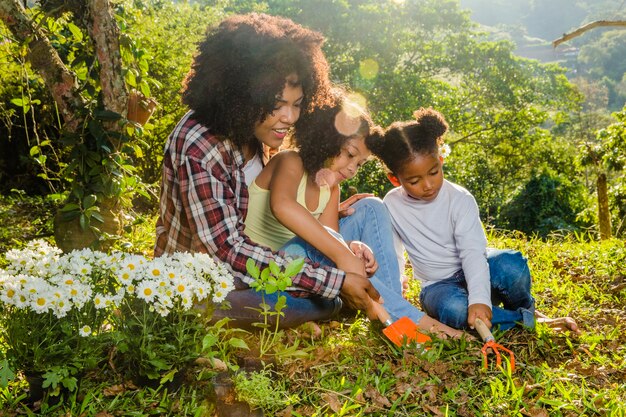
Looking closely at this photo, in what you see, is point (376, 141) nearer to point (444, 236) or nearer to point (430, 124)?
point (430, 124)

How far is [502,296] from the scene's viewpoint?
301 centimetres

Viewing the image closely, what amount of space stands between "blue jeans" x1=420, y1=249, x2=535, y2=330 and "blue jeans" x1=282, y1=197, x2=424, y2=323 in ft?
0.59

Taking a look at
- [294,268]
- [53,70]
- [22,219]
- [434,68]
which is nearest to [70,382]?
[294,268]

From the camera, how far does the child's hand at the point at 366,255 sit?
275 centimetres

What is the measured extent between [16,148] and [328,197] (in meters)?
6.45

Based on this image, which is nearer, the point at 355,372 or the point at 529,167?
the point at 355,372

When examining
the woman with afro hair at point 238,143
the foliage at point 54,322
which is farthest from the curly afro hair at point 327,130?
the foliage at point 54,322

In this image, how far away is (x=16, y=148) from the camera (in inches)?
313

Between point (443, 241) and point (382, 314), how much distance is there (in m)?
0.59

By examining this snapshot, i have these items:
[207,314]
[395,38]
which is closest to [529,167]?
[395,38]

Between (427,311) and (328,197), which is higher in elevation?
(328,197)

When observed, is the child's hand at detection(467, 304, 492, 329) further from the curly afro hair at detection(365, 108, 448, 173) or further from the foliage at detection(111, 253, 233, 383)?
the foliage at detection(111, 253, 233, 383)

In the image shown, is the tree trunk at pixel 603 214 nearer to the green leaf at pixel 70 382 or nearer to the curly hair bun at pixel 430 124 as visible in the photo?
the curly hair bun at pixel 430 124

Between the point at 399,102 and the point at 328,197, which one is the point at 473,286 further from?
the point at 399,102
